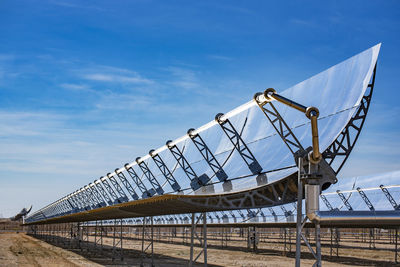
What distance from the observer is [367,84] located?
16.2 meters

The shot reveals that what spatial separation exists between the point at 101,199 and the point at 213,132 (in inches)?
1372

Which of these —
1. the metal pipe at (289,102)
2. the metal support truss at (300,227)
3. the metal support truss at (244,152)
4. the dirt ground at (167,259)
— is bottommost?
the dirt ground at (167,259)

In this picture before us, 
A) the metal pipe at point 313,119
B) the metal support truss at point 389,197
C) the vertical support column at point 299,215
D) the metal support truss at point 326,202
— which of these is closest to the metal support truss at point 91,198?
the metal support truss at point 326,202

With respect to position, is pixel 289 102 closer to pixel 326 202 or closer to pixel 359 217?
pixel 359 217

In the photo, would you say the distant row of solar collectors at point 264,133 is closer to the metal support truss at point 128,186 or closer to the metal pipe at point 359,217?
the metal pipe at point 359,217

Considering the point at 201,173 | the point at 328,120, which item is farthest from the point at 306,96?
the point at 201,173

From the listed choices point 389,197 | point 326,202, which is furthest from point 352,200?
point 389,197

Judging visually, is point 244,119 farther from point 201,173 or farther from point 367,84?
point 367,84

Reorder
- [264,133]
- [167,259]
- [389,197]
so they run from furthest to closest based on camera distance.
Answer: [389,197], [167,259], [264,133]

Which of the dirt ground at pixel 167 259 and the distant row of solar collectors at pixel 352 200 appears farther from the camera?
the distant row of solar collectors at pixel 352 200

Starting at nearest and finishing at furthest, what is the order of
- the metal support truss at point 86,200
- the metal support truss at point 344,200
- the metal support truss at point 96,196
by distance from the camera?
the metal support truss at point 344,200 → the metal support truss at point 96,196 → the metal support truss at point 86,200

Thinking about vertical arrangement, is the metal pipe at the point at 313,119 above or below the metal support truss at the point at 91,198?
above

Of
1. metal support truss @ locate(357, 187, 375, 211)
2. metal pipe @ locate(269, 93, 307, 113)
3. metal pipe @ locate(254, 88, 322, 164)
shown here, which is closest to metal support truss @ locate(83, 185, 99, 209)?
metal support truss @ locate(357, 187, 375, 211)

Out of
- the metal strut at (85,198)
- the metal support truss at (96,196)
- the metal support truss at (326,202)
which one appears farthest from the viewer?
the metal strut at (85,198)
